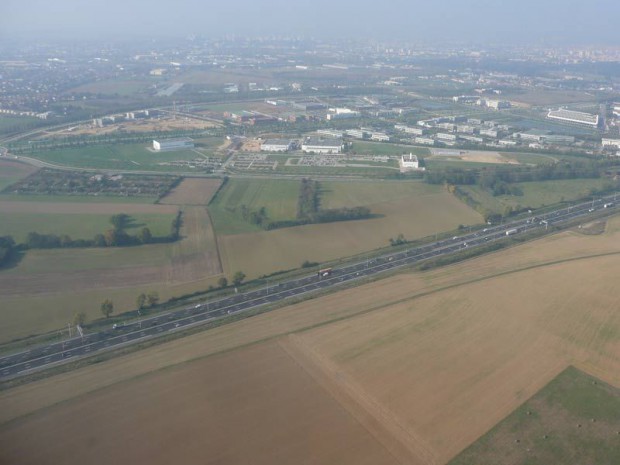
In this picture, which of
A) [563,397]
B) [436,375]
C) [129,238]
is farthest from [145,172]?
[563,397]

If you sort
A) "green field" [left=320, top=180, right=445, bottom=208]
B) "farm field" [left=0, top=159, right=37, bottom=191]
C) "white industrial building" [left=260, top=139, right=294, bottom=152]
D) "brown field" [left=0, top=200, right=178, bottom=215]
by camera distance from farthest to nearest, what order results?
1. "white industrial building" [left=260, top=139, right=294, bottom=152]
2. "farm field" [left=0, top=159, right=37, bottom=191]
3. "green field" [left=320, top=180, right=445, bottom=208]
4. "brown field" [left=0, top=200, right=178, bottom=215]

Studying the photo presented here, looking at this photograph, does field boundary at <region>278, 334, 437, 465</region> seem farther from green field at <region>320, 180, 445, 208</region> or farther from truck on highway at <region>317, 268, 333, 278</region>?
green field at <region>320, 180, 445, 208</region>

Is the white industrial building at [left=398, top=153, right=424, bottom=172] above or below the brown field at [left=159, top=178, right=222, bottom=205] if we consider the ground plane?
above

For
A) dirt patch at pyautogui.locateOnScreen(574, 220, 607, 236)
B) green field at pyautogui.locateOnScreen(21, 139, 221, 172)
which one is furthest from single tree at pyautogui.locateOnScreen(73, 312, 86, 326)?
dirt patch at pyautogui.locateOnScreen(574, 220, 607, 236)

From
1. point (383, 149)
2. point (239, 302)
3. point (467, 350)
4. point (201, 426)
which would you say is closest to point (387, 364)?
point (467, 350)

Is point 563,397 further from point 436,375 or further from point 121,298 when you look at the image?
point 121,298

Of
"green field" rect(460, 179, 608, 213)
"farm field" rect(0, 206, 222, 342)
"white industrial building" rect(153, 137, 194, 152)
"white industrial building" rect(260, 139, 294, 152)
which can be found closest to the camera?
"farm field" rect(0, 206, 222, 342)

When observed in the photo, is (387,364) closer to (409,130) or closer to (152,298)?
(152,298)

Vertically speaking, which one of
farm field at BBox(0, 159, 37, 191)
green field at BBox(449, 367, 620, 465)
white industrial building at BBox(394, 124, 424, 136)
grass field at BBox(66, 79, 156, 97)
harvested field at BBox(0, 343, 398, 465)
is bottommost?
farm field at BBox(0, 159, 37, 191)

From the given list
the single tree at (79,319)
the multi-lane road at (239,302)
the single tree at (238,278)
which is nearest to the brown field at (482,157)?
the multi-lane road at (239,302)
